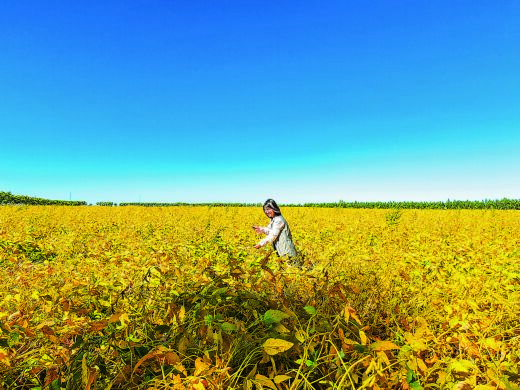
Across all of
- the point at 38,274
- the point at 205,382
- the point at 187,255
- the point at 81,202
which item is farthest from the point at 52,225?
the point at 81,202

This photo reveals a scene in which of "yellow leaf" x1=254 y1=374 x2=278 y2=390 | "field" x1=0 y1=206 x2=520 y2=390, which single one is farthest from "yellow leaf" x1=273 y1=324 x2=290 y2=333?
"yellow leaf" x1=254 y1=374 x2=278 y2=390

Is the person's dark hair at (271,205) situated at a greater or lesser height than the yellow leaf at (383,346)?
greater

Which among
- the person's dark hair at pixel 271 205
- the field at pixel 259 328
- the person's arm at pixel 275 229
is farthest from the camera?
the person's dark hair at pixel 271 205

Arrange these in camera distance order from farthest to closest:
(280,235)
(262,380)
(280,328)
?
(280,235) → (280,328) → (262,380)

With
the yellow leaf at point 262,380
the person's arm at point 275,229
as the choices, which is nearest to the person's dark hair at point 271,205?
the person's arm at point 275,229

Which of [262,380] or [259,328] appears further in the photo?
[259,328]

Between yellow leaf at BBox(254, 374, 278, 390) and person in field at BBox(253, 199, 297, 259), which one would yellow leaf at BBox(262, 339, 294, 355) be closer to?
yellow leaf at BBox(254, 374, 278, 390)

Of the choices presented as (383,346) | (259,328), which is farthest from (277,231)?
(383,346)

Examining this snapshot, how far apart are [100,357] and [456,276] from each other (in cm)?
432

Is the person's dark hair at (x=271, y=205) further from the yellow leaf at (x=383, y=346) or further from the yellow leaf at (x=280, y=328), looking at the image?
the yellow leaf at (x=383, y=346)

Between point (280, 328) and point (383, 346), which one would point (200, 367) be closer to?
point (280, 328)

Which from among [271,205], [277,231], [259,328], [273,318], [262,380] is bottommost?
[262,380]

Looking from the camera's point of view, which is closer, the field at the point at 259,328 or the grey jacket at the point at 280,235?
the field at the point at 259,328

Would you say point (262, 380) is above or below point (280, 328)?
below
